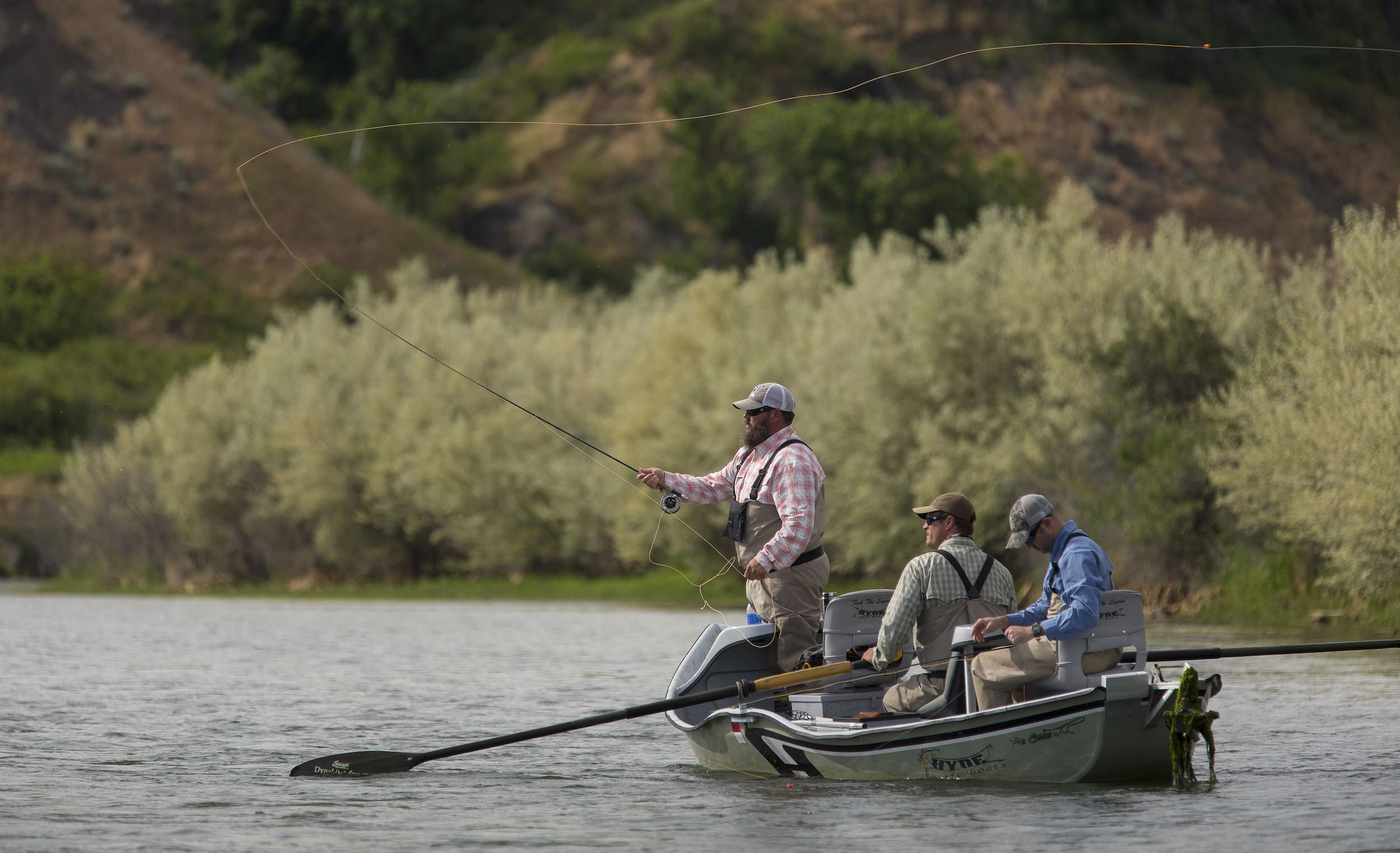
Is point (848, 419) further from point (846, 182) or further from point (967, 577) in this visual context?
point (846, 182)

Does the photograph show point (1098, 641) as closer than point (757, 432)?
Yes

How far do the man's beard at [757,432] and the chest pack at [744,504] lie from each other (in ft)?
0.32

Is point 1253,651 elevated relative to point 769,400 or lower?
lower

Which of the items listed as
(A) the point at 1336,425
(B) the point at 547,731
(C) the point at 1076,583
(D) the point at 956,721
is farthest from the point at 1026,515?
(A) the point at 1336,425

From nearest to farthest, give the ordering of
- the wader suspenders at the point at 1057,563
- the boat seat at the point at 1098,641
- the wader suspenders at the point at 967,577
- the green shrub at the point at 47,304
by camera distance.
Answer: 1. the wader suspenders at the point at 1057,563
2. the boat seat at the point at 1098,641
3. the wader suspenders at the point at 967,577
4. the green shrub at the point at 47,304

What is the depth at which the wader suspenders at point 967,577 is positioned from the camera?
1241cm

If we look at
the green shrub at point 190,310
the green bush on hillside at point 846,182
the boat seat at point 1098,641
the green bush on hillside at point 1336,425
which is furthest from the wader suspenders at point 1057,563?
the green shrub at point 190,310

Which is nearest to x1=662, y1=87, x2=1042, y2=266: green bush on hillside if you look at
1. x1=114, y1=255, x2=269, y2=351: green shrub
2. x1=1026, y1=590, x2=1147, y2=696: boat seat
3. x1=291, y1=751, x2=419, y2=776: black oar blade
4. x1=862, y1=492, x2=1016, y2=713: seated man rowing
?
x1=114, y1=255, x2=269, y2=351: green shrub

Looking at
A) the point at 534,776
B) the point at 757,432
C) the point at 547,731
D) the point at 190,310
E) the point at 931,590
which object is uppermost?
the point at 190,310

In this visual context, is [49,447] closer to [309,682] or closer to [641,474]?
[309,682]

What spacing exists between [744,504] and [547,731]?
85.1 inches

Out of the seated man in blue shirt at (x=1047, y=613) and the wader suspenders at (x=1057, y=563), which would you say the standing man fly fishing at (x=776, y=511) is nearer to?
the seated man in blue shirt at (x=1047, y=613)

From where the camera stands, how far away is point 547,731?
44.2 feet

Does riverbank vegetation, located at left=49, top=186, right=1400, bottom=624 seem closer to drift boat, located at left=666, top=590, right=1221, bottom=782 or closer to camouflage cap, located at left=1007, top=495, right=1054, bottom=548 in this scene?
drift boat, located at left=666, top=590, right=1221, bottom=782
